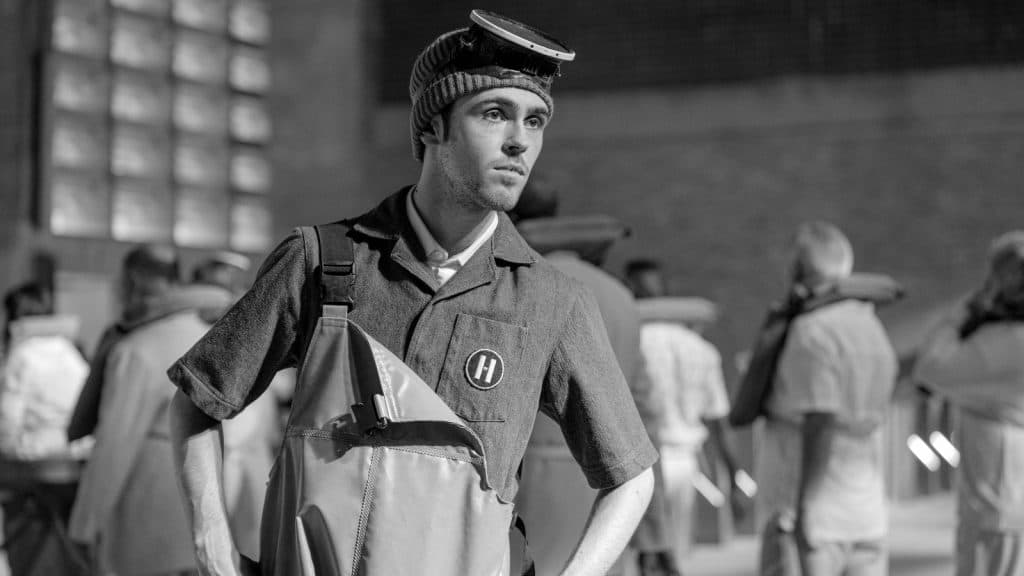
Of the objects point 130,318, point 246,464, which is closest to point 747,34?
point 246,464

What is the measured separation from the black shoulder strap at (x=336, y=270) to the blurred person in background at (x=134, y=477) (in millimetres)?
3611

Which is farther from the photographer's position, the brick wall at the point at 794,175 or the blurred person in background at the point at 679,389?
the brick wall at the point at 794,175

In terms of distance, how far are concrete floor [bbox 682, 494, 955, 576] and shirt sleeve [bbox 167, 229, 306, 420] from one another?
7.28m

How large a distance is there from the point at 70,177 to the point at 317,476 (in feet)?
39.0

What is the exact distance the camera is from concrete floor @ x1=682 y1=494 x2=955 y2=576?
9367mm

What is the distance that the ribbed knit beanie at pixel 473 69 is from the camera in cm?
214

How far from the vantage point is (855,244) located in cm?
1478

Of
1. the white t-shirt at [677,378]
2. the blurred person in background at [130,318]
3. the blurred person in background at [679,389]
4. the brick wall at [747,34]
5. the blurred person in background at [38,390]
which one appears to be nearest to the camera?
the blurred person in background at [130,318]

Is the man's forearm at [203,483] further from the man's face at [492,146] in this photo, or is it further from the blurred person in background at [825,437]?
the blurred person in background at [825,437]

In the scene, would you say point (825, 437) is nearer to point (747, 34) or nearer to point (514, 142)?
point (514, 142)

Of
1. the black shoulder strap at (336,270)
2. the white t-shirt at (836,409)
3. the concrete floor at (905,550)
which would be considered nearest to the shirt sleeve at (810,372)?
the white t-shirt at (836,409)

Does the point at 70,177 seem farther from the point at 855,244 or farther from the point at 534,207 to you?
the point at 534,207

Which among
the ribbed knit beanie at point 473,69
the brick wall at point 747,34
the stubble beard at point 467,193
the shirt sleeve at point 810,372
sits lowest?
the shirt sleeve at point 810,372

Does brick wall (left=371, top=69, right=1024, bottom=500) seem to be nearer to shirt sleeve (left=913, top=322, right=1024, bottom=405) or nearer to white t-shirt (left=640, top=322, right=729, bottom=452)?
white t-shirt (left=640, top=322, right=729, bottom=452)
